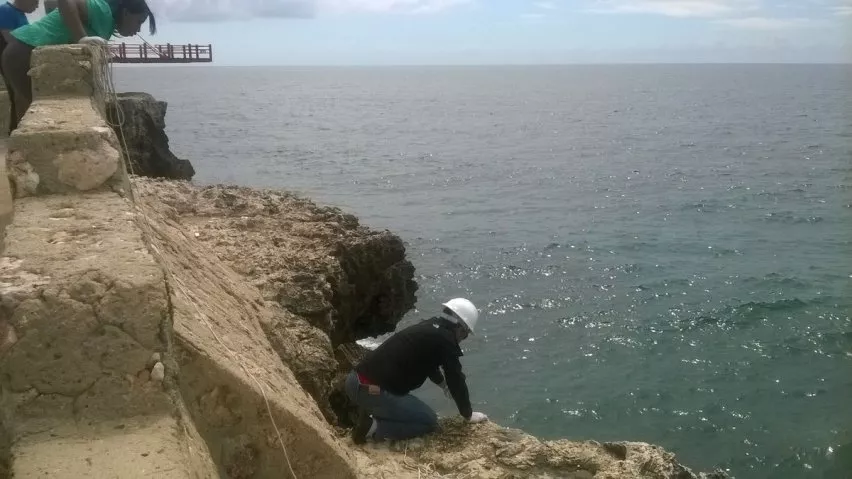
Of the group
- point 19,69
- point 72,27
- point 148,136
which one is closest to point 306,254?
point 19,69

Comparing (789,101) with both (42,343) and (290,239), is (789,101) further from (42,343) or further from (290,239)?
(42,343)

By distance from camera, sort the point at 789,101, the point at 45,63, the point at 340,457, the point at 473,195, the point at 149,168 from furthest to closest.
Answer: the point at 789,101, the point at 473,195, the point at 149,168, the point at 45,63, the point at 340,457

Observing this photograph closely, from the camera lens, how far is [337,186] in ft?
93.0

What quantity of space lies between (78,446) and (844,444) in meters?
10.3

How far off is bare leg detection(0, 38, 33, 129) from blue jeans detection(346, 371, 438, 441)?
3.77 m

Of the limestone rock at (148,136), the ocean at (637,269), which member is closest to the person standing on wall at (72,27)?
the ocean at (637,269)

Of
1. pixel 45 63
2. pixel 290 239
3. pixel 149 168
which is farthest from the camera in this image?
pixel 149 168

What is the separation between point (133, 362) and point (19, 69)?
4399mm

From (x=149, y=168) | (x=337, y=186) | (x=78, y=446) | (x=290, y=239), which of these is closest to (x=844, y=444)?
(x=290, y=239)

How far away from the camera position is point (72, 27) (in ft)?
18.1

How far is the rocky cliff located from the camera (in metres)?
2.66

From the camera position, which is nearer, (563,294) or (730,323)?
(730,323)

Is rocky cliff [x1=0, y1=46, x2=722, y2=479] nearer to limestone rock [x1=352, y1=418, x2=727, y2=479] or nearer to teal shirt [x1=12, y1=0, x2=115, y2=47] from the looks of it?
limestone rock [x1=352, y1=418, x2=727, y2=479]

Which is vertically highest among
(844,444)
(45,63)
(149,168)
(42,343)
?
(45,63)
